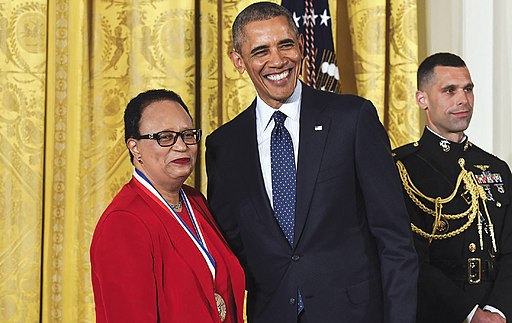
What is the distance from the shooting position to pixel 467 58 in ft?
12.5

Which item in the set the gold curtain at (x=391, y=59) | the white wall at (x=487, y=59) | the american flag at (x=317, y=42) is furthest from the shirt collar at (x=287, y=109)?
the white wall at (x=487, y=59)

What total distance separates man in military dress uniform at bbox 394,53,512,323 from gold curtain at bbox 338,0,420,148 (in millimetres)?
813

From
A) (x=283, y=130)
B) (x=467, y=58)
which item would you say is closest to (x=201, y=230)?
(x=283, y=130)

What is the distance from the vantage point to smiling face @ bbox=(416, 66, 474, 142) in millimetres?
2771

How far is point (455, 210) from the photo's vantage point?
273 centimetres

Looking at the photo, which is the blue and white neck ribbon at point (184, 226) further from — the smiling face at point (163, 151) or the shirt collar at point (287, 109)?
the shirt collar at point (287, 109)

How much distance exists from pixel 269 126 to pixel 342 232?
0.36 meters

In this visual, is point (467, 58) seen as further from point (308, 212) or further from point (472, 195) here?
point (308, 212)

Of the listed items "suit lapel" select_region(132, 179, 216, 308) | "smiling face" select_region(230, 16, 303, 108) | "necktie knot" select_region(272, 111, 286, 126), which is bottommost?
"suit lapel" select_region(132, 179, 216, 308)

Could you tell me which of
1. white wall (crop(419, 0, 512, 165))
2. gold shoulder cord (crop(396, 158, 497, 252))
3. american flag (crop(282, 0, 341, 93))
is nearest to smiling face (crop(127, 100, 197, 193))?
gold shoulder cord (crop(396, 158, 497, 252))

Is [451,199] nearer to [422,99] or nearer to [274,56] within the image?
[422,99]

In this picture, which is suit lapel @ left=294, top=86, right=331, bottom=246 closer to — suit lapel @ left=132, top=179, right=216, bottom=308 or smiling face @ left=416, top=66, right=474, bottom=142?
suit lapel @ left=132, top=179, right=216, bottom=308

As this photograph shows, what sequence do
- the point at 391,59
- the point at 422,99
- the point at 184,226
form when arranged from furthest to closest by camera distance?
1. the point at 391,59
2. the point at 422,99
3. the point at 184,226

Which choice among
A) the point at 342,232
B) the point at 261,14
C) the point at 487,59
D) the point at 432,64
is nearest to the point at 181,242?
the point at 342,232
